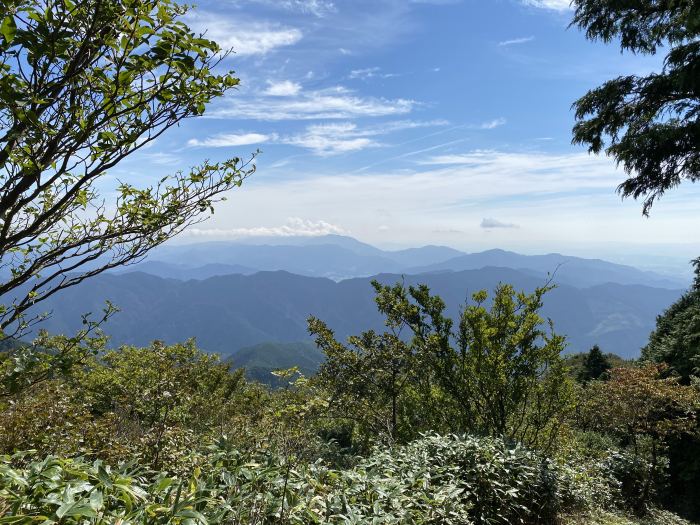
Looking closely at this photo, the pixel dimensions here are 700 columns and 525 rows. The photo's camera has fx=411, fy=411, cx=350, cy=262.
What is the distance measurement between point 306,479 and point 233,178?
2.39 m

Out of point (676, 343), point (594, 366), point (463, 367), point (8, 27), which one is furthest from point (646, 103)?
point (594, 366)

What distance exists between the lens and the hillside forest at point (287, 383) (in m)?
1.96

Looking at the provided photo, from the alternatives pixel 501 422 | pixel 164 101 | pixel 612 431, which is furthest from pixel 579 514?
pixel 612 431

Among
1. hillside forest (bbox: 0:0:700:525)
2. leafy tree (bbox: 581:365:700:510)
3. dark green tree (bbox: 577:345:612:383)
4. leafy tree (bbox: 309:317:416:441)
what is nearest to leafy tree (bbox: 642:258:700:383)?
leafy tree (bbox: 581:365:700:510)

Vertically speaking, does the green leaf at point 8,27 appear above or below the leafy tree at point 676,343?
above

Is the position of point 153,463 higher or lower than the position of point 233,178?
lower

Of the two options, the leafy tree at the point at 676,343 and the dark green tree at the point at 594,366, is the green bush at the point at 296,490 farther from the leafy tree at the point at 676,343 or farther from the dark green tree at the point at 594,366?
the dark green tree at the point at 594,366

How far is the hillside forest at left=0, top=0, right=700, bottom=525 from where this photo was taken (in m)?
1.96

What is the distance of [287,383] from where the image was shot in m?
4.36

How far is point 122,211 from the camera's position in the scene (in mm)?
2551

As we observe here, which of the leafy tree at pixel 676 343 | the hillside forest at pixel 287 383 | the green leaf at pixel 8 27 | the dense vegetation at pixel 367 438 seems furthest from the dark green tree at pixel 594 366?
the green leaf at pixel 8 27

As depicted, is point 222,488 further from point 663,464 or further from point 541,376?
point 663,464

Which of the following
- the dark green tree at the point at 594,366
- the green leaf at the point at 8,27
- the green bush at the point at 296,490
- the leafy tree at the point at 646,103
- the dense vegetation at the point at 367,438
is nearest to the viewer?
the green leaf at the point at 8,27

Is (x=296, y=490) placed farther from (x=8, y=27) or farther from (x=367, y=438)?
(x=367, y=438)
